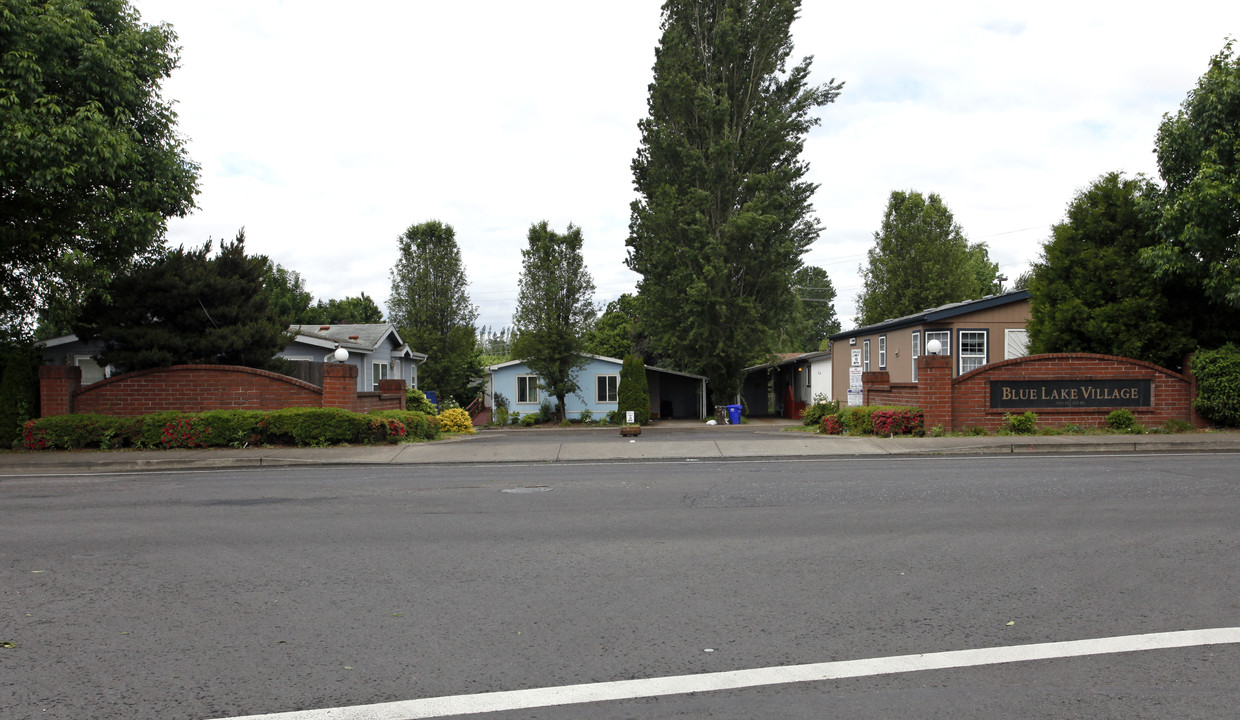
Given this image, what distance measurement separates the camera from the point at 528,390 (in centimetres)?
4091

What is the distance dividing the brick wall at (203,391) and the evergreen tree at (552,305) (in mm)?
17986

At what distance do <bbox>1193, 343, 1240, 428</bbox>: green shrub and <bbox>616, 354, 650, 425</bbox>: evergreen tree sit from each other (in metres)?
20.7

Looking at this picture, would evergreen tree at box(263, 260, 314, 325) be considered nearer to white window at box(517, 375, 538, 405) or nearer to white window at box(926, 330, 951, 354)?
white window at box(517, 375, 538, 405)

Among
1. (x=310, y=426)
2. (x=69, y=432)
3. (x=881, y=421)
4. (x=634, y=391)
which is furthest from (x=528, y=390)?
(x=69, y=432)

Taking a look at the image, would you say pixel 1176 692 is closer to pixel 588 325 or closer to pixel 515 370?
pixel 588 325

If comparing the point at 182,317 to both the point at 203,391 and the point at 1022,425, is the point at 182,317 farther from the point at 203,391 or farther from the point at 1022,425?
the point at 1022,425

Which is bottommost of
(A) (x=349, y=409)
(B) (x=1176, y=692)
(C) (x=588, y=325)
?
(B) (x=1176, y=692)

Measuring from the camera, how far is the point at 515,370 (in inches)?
1598

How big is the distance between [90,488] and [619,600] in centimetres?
1021

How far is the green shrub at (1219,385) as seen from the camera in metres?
18.4

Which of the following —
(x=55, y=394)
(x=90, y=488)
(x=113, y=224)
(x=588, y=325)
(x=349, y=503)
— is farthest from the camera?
(x=588, y=325)

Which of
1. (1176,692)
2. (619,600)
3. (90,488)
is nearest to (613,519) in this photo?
(619,600)

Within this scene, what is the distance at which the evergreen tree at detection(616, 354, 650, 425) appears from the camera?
117ft

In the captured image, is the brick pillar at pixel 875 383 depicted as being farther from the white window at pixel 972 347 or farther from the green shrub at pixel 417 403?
the green shrub at pixel 417 403
